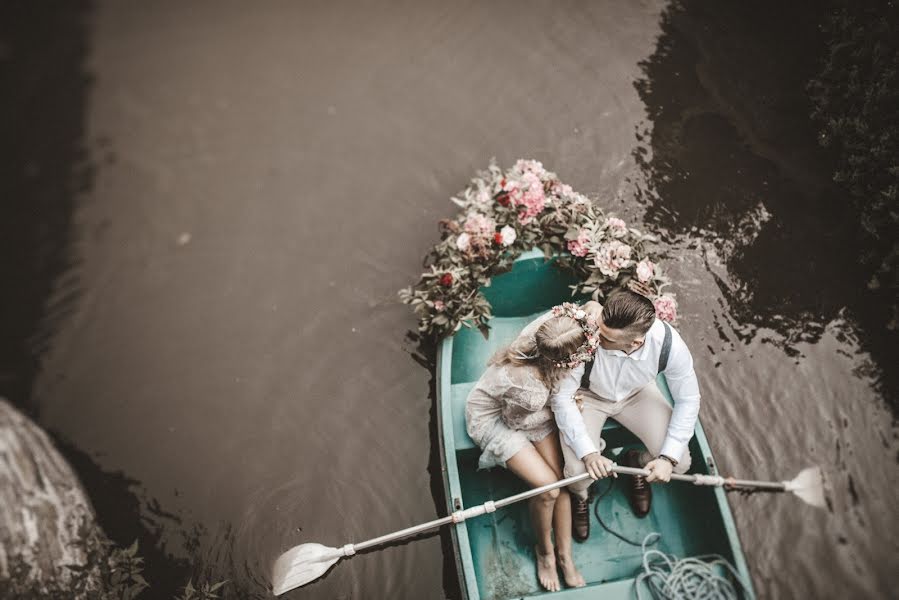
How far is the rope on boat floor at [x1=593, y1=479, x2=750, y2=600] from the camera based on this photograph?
3.34 m

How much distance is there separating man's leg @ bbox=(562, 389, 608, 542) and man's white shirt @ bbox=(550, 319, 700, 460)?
0.11 meters

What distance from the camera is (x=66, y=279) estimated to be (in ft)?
18.1

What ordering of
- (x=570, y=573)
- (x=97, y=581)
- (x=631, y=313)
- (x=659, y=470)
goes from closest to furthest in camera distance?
(x=631, y=313) < (x=659, y=470) < (x=570, y=573) < (x=97, y=581)

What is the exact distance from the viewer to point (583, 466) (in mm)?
3471

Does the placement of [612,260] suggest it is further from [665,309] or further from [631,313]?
[631,313]

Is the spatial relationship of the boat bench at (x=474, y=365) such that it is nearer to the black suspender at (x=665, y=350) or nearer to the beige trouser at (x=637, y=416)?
the beige trouser at (x=637, y=416)

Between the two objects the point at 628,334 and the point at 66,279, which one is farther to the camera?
the point at 66,279

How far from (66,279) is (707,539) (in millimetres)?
5639

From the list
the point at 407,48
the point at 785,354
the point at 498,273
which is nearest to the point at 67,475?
A: the point at 498,273

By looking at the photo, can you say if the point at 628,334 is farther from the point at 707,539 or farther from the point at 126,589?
the point at 126,589

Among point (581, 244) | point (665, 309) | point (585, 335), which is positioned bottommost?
point (585, 335)

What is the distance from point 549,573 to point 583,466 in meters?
0.76

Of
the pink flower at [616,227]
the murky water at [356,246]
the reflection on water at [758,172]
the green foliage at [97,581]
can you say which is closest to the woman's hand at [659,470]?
the murky water at [356,246]

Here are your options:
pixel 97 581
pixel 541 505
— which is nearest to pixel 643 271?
pixel 541 505
